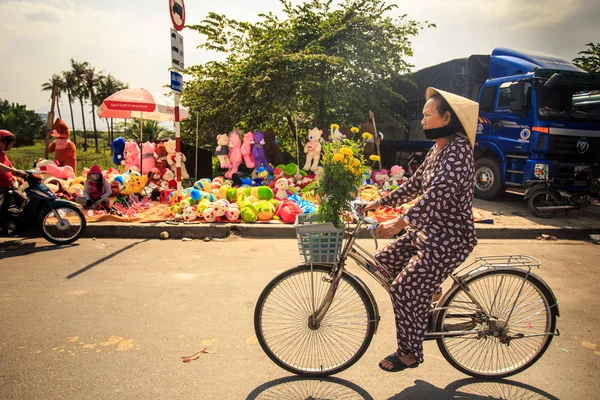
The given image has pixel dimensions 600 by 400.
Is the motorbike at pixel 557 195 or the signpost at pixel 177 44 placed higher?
the signpost at pixel 177 44

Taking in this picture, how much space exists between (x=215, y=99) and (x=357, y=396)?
9.78 metres

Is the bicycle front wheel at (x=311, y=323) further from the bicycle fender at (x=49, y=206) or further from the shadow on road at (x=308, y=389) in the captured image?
the bicycle fender at (x=49, y=206)

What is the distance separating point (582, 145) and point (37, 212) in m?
9.51

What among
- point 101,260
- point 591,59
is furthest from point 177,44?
point 591,59

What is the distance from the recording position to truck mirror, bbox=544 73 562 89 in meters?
7.14

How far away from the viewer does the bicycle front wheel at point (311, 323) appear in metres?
2.60

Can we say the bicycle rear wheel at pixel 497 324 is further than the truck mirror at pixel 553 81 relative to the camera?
No

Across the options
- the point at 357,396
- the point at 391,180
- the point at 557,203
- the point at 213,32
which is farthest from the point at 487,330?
the point at 213,32

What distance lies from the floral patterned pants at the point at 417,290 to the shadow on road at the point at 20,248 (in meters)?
4.84

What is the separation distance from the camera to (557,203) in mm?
7535

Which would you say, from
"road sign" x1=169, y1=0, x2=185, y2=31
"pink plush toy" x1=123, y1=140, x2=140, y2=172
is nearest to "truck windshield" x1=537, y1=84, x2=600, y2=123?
"road sign" x1=169, y1=0, x2=185, y2=31

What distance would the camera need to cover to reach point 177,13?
21.9 feet

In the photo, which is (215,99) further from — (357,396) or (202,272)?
(357,396)

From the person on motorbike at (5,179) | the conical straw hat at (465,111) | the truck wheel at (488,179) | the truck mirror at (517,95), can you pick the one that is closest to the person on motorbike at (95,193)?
the person on motorbike at (5,179)
